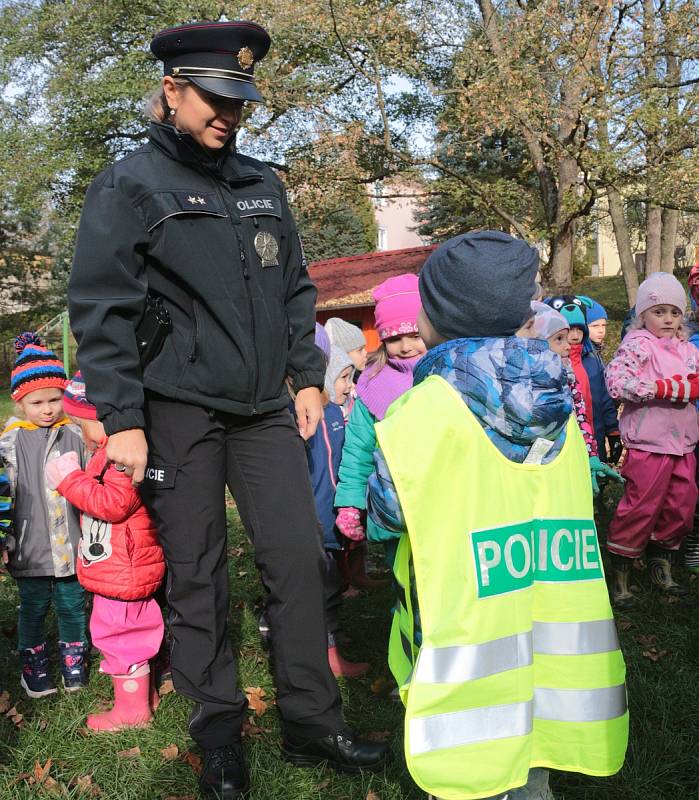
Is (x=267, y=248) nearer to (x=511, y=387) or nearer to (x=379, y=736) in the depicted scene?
(x=511, y=387)

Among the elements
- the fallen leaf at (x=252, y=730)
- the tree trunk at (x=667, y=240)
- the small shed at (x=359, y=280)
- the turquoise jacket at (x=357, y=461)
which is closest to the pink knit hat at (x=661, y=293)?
the turquoise jacket at (x=357, y=461)

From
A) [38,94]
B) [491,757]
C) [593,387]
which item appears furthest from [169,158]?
[38,94]

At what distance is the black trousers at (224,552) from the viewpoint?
2.64 metres

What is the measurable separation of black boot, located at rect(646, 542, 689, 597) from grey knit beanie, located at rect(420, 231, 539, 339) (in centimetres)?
322

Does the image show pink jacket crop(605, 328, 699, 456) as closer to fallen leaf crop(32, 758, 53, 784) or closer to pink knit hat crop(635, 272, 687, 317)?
pink knit hat crop(635, 272, 687, 317)

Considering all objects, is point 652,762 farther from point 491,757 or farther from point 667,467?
point 667,467

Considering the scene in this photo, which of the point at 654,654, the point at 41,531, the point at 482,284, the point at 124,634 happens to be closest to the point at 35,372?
the point at 41,531

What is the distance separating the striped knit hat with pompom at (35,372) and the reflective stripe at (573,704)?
2671 mm

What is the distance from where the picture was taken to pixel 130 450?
2.42 m

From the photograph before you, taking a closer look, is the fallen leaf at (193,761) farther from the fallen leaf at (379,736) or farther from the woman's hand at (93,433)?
the woman's hand at (93,433)

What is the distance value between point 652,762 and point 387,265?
67.0 feet

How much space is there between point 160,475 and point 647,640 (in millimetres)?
2689

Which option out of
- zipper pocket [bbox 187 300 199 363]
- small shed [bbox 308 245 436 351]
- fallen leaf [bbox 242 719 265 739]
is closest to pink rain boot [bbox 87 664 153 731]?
fallen leaf [bbox 242 719 265 739]

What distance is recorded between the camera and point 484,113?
11180mm
